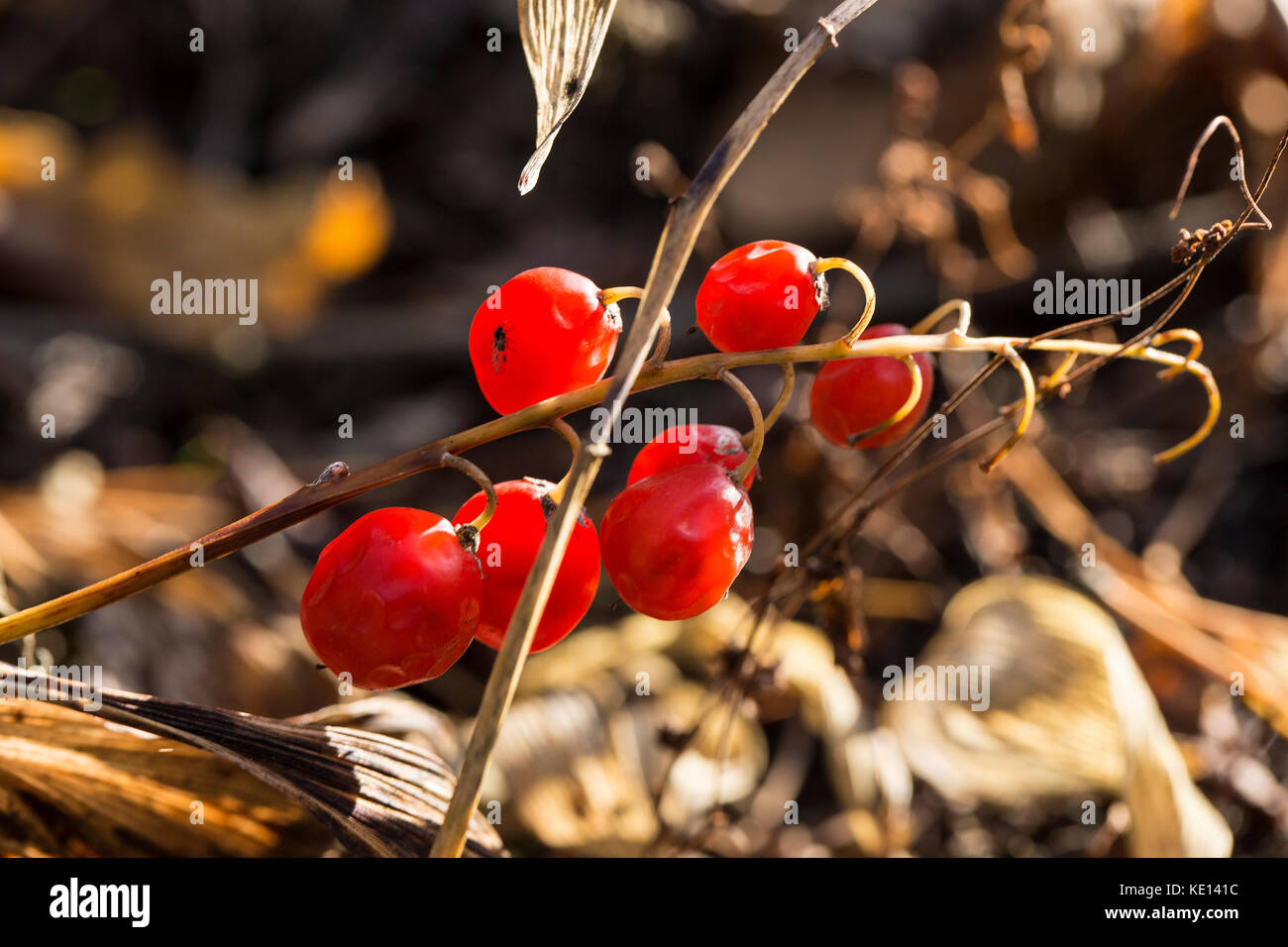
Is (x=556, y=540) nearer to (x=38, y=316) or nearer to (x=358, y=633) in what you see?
(x=358, y=633)

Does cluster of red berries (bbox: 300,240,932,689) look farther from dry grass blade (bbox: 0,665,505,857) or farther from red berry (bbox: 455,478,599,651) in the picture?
dry grass blade (bbox: 0,665,505,857)

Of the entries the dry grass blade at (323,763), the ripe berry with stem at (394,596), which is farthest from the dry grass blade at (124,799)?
the ripe berry with stem at (394,596)

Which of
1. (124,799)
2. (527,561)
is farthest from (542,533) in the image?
(124,799)

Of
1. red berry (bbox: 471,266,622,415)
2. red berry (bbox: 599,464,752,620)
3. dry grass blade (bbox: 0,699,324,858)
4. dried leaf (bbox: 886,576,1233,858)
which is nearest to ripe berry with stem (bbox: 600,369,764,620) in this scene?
red berry (bbox: 599,464,752,620)

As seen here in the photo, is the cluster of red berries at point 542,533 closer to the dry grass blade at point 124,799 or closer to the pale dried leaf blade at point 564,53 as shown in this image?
the pale dried leaf blade at point 564,53
